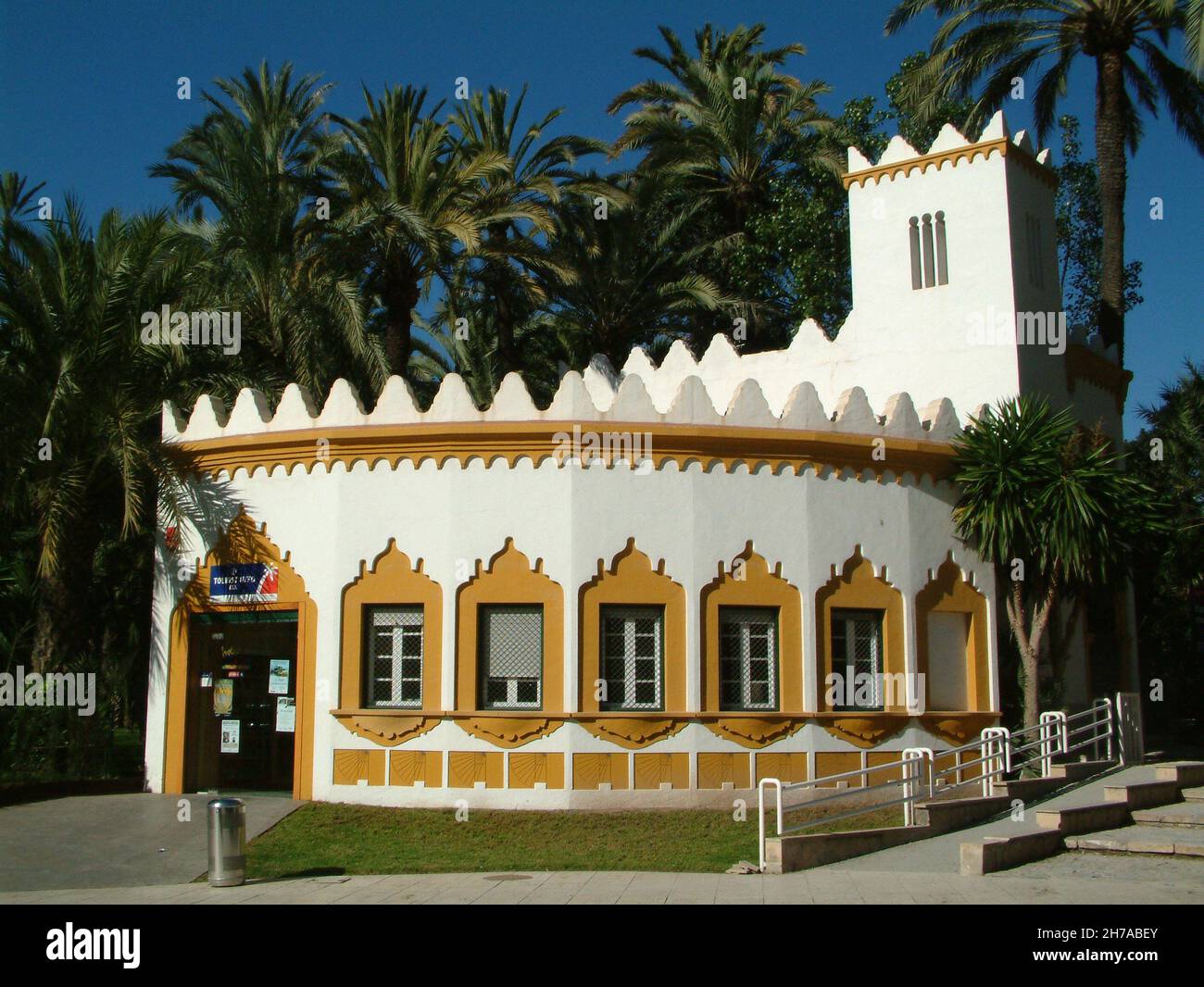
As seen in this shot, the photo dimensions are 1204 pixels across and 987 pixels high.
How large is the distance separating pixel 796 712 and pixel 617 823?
127 inches

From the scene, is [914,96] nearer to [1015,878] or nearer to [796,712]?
[796,712]

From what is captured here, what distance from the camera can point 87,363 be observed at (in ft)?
64.7

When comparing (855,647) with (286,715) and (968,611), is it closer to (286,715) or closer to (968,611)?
(968,611)

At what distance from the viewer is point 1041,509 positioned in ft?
64.5

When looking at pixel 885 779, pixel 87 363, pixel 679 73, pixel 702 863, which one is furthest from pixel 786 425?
pixel 679 73

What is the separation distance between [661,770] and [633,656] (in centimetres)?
165

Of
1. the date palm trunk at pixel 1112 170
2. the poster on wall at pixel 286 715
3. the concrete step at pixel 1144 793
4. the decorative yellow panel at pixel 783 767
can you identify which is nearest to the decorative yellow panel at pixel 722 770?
the decorative yellow panel at pixel 783 767

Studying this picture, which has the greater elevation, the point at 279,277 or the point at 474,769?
the point at 279,277

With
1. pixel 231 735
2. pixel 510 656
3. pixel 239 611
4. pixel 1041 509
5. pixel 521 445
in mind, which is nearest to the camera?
pixel 510 656

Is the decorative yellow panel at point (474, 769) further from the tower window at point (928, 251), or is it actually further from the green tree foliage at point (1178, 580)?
the green tree foliage at point (1178, 580)

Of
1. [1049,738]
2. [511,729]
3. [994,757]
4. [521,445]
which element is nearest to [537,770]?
[511,729]

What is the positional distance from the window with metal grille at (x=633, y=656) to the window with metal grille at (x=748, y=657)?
0.96 meters

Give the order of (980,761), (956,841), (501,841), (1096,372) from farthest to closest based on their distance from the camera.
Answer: (1096,372) → (980,761) → (501,841) → (956,841)

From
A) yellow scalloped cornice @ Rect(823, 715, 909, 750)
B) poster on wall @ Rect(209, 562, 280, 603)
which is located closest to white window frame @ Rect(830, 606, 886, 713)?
yellow scalloped cornice @ Rect(823, 715, 909, 750)
